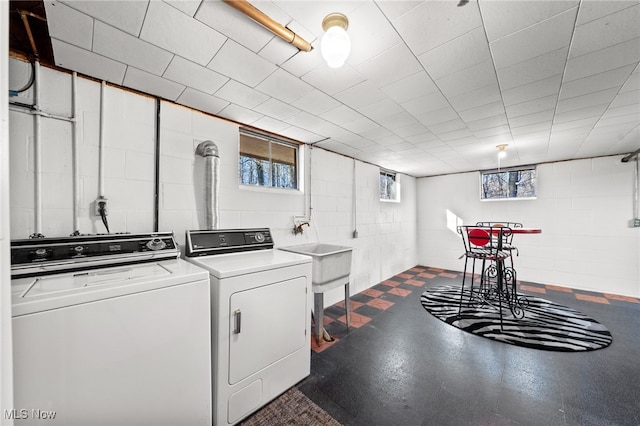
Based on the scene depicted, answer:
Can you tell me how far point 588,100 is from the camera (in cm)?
202

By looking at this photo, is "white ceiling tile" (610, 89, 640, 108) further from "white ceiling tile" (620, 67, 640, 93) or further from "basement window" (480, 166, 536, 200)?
"basement window" (480, 166, 536, 200)

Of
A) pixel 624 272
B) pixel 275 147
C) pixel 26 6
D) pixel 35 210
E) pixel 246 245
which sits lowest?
pixel 624 272

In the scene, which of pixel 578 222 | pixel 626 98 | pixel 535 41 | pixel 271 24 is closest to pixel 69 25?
pixel 271 24

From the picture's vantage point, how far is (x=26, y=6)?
1.19 meters

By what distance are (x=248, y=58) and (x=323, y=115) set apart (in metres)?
0.97

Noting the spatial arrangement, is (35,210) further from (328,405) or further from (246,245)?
(328,405)

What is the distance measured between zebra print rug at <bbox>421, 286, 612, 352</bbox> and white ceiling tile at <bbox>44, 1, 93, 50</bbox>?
3.92m

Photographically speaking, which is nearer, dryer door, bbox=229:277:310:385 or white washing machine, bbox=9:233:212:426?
white washing machine, bbox=9:233:212:426

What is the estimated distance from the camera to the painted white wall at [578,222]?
3797mm

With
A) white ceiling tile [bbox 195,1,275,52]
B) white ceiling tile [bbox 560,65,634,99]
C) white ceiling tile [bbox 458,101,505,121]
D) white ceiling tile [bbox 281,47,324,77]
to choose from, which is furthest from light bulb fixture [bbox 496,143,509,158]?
white ceiling tile [bbox 195,1,275,52]

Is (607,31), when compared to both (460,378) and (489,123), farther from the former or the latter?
(460,378)

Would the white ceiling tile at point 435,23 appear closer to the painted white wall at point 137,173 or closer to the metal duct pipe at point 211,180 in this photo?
the metal duct pipe at point 211,180

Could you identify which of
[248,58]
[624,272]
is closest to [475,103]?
[248,58]

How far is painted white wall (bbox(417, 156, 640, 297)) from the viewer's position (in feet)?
12.5
